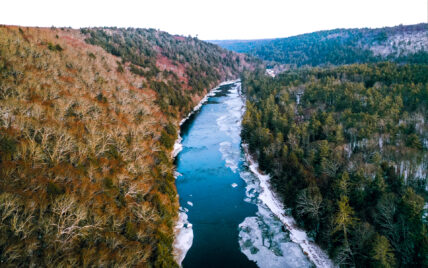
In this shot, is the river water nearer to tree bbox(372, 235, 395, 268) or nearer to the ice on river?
the ice on river

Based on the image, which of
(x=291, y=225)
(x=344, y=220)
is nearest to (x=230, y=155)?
(x=291, y=225)

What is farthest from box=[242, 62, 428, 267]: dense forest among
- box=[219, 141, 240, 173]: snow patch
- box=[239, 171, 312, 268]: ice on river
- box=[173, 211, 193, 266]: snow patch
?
box=[173, 211, 193, 266]: snow patch

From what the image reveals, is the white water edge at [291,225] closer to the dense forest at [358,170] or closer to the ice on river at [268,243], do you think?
the ice on river at [268,243]

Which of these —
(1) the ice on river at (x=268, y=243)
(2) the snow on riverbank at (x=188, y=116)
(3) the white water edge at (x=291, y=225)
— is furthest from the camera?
(2) the snow on riverbank at (x=188, y=116)

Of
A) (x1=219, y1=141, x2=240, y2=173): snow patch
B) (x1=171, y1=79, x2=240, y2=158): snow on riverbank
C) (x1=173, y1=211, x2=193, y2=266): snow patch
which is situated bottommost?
(x1=173, y1=211, x2=193, y2=266): snow patch

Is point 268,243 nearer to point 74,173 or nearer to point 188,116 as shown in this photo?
point 74,173

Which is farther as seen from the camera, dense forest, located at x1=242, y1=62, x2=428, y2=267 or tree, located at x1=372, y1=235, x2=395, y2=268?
dense forest, located at x1=242, y1=62, x2=428, y2=267

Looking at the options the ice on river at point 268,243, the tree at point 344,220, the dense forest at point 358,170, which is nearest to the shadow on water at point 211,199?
the ice on river at point 268,243
